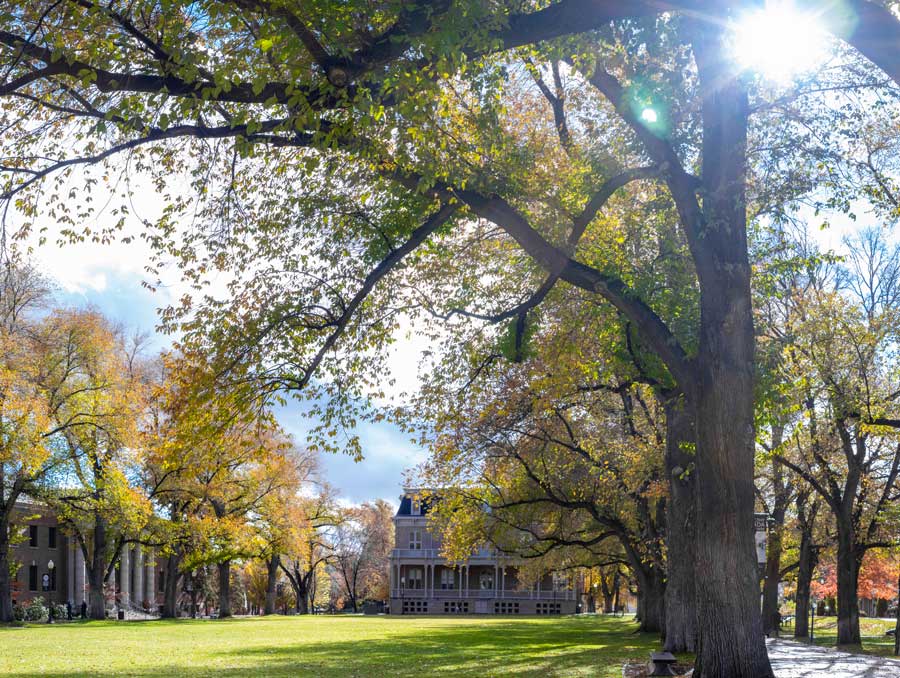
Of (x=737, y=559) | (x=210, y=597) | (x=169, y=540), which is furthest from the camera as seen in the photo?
(x=210, y=597)

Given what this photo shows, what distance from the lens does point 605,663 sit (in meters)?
19.8

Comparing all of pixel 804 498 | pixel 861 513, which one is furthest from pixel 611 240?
pixel 804 498

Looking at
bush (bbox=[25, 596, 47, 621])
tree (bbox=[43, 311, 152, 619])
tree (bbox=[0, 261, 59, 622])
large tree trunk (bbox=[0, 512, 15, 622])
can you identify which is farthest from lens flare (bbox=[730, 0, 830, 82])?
bush (bbox=[25, 596, 47, 621])

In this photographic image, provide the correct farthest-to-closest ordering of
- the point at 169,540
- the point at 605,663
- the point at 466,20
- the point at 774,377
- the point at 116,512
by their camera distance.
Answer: the point at 169,540
the point at 116,512
the point at 605,663
the point at 774,377
the point at 466,20

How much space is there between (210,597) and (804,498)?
5903 centimetres

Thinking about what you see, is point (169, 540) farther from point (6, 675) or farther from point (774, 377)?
point (774, 377)

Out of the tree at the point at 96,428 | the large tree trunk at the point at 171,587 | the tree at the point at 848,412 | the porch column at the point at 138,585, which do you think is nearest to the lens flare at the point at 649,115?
the tree at the point at 848,412

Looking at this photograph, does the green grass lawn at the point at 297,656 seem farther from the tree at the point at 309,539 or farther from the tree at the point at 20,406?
the tree at the point at 309,539

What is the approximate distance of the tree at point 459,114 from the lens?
31.9 ft

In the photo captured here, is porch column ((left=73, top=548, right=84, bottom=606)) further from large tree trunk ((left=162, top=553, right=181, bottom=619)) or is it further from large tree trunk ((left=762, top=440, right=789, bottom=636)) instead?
large tree trunk ((left=762, top=440, right=789, bottom=636))

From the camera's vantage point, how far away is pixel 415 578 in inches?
3765

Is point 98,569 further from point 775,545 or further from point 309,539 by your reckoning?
point 775,545

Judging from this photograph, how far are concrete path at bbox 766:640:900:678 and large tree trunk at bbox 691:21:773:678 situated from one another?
15.2ft

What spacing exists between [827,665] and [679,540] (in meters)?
3.86
